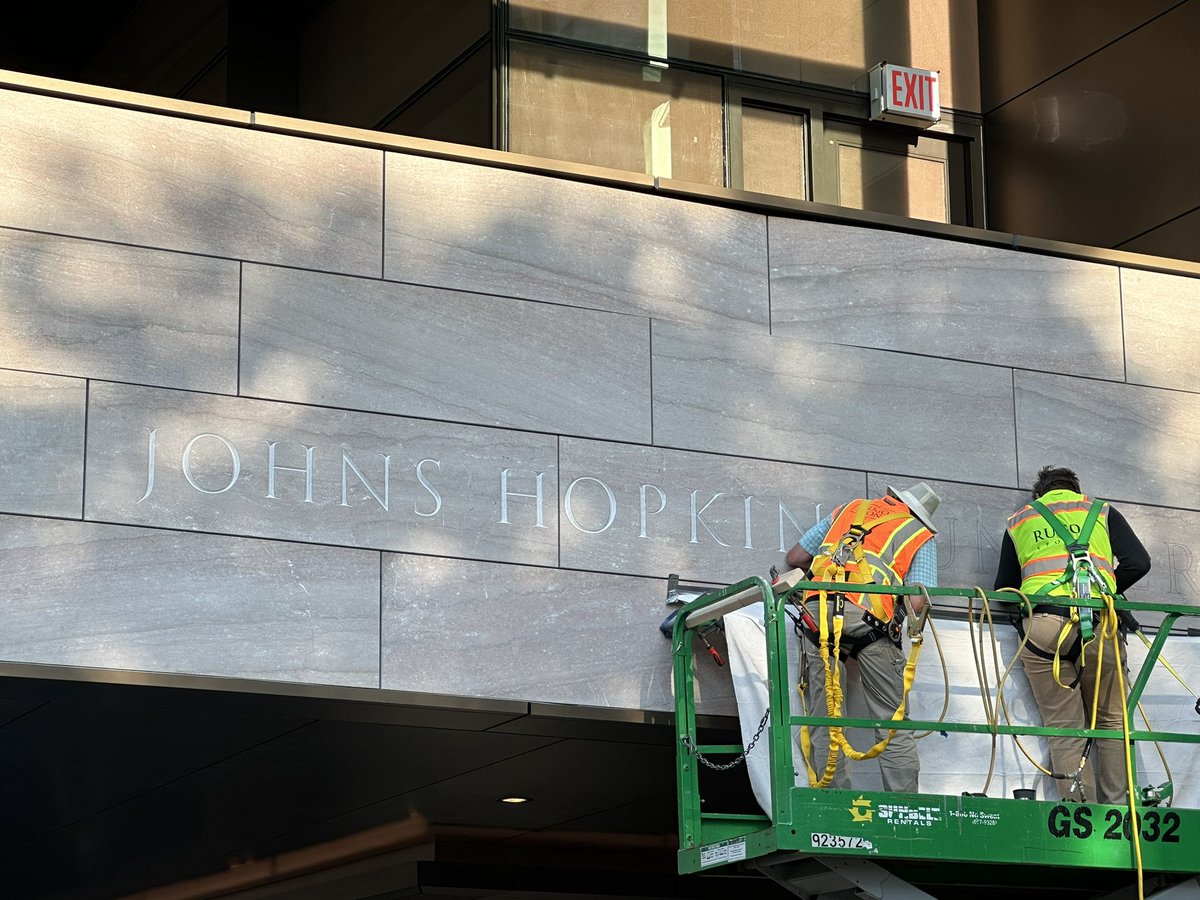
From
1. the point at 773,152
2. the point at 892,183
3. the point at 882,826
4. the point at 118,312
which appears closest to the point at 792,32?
the point at 773,152

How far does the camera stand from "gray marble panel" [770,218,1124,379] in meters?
10.5

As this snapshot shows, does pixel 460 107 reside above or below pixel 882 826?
above

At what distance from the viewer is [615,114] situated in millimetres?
12195

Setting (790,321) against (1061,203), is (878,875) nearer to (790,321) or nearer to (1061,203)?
(790,321)

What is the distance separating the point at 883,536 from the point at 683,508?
1021 mm

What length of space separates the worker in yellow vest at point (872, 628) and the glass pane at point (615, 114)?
3457mm

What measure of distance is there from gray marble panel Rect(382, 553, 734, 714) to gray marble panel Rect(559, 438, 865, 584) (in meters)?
0.16

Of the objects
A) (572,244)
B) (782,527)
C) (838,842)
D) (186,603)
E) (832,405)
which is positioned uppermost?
(572,244)

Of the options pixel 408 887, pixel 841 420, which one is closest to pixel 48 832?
pixel 408 887

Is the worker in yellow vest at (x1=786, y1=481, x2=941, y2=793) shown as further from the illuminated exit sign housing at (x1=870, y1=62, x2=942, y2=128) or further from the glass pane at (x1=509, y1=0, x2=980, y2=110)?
the illuminated exit sign housing at (x1=870, y1=62, x2=942, y2=128)

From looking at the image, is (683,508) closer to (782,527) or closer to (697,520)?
(697,520)

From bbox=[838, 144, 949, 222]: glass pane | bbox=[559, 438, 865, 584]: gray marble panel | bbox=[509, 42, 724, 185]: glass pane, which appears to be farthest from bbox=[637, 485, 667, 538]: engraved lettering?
bbox=[838, 144, 949, 222]: glass pane

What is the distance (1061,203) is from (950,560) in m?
4.16

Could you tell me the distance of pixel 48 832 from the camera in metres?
13.8
